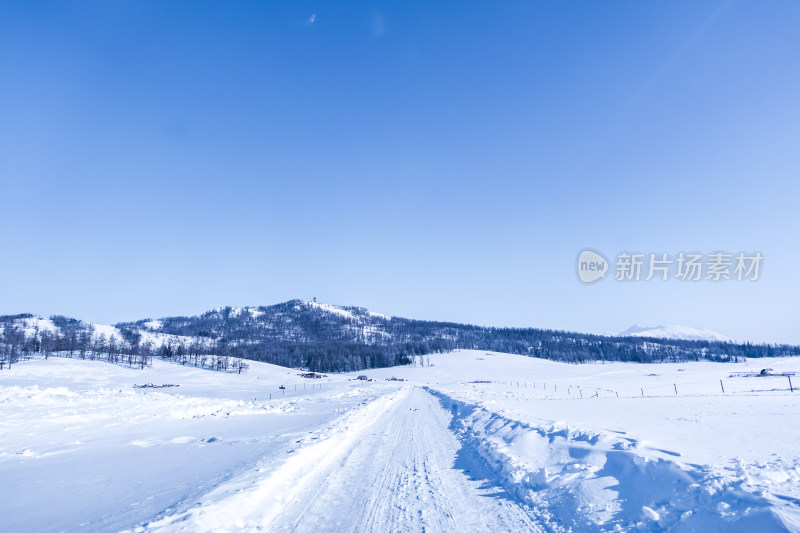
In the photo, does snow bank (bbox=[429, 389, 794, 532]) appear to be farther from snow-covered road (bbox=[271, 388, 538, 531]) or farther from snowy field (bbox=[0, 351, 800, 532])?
snow-covered road (bbox=[271, 388, 538, 531])

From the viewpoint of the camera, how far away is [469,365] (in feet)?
466

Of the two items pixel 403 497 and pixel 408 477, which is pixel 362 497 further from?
pixel 408 477

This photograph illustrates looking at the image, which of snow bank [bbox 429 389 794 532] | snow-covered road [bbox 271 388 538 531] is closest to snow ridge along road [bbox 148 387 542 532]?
snow-covered road [bbox 271 388 538 531]

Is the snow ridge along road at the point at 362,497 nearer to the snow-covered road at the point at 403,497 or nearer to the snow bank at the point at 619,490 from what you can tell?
the snow-covered road at the point at 403,497

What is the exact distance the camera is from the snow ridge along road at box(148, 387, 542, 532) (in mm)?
6602

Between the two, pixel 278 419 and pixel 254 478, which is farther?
pixel 278 419

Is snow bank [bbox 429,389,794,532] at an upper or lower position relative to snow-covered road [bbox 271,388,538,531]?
upper

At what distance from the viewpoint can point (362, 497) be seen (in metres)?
8.12

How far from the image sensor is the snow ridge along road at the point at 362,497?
660cm

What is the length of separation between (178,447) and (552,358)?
19858 cm

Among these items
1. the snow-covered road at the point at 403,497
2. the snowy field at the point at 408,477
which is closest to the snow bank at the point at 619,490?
the snowy field at the point at 408,477

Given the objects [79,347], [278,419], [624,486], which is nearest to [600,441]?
[624,486]

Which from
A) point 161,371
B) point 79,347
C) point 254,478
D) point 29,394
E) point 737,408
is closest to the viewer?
point 254,478

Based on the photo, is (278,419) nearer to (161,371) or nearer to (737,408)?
(737,408)
